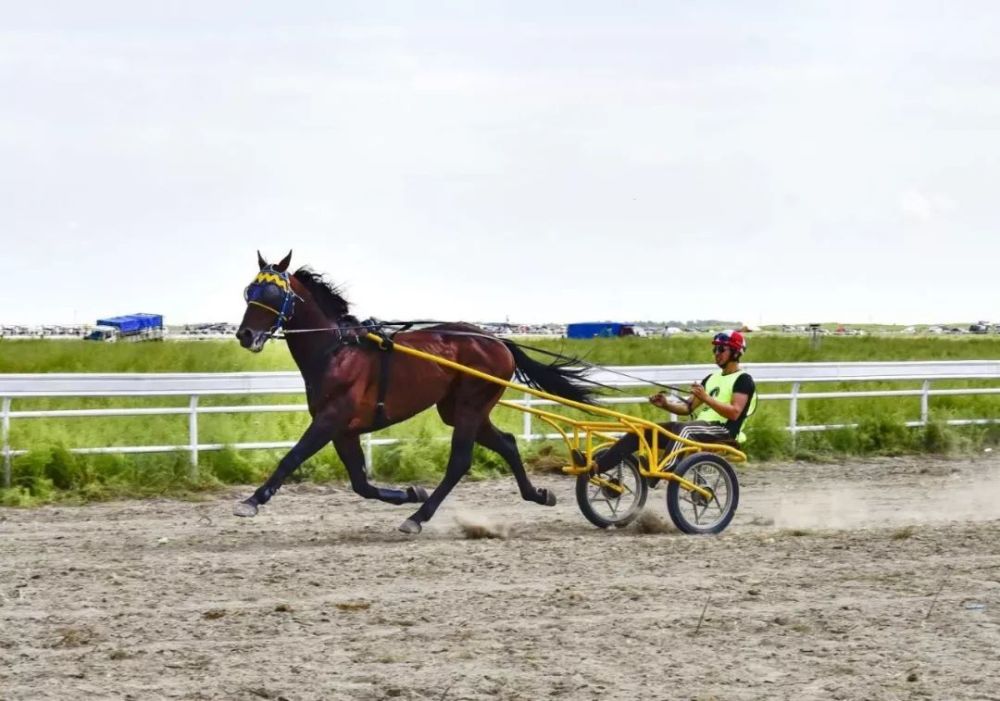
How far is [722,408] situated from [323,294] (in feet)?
9.72

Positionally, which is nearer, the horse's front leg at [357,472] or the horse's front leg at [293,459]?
the horse's front leg at [293,459]

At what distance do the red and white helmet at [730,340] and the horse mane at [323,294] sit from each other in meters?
2.69

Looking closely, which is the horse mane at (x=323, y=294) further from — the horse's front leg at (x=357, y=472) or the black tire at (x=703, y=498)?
the black tire at (x=703, y=498)

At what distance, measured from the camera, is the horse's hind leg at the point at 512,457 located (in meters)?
11.1

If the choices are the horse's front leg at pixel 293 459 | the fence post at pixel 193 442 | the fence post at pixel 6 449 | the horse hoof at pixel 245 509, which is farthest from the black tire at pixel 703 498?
the fence post at pixel 6 449

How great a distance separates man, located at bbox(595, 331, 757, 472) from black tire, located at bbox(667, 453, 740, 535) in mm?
164

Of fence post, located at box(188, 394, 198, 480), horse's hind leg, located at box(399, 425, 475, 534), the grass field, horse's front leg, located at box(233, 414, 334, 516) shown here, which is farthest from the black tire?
fence post, located at box(188, 394, 198, 480)

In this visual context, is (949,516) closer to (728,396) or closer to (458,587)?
(728,396)

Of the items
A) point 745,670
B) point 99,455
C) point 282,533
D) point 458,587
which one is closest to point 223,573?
point 458,587

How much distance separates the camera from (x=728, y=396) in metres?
10.7

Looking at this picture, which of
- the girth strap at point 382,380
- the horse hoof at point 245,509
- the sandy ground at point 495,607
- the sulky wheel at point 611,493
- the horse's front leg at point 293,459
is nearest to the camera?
the sandy ground at point 495,607

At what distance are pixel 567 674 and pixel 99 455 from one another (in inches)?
331

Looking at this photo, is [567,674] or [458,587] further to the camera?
[458,587]

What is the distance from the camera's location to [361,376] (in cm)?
1038
